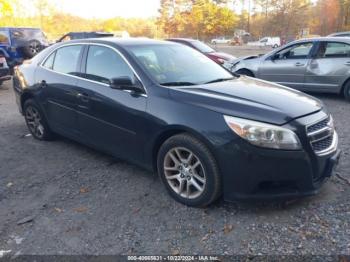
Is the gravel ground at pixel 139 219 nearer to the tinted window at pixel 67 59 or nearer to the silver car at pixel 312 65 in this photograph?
the tinted window at pixel 67 59

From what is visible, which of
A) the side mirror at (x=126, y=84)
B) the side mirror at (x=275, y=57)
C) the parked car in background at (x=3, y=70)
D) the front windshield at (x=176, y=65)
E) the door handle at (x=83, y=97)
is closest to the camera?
the side mirror at (x=126, y=84)

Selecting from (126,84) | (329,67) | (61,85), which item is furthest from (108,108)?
(329,67)

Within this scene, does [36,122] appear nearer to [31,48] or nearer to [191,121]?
[191,121]

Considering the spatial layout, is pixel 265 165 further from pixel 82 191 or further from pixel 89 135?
pixel 89 135

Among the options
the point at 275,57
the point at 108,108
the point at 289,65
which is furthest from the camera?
the point at 275,57

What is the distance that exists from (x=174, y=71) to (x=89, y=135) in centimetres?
133

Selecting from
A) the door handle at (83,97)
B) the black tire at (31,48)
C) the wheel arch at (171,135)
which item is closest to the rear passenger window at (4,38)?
the black tire at (31,48)

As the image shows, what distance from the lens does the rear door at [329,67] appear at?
7.94 meters

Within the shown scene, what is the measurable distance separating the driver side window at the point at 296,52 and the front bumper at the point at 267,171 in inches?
234

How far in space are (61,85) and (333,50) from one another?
6.21 metres

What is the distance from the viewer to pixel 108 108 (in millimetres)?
4020

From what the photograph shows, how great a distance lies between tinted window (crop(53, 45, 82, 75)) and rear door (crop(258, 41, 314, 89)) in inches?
224

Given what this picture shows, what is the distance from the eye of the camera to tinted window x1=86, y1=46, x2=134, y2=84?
159 inches

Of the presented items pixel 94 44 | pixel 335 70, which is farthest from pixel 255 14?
pixel 94 44
